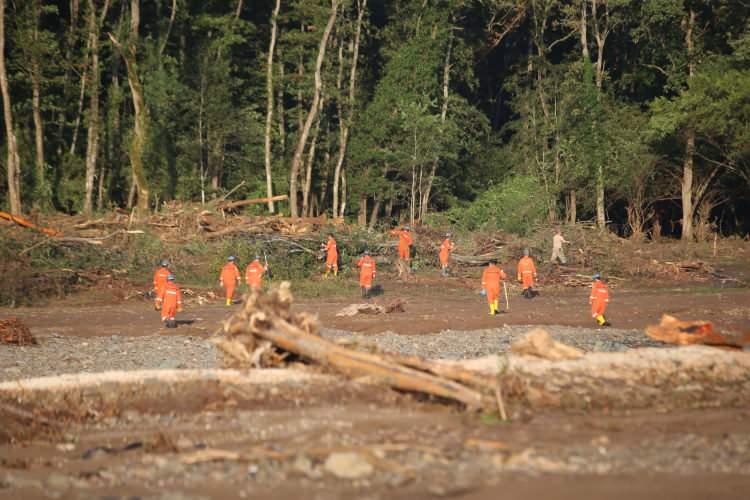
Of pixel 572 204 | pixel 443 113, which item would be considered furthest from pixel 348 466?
pixel 443 113

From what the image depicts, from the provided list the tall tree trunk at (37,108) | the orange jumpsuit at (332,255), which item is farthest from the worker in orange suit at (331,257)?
the tall tree trunk at (37,108)

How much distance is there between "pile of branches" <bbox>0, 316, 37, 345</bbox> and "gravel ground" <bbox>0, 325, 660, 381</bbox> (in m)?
0.34

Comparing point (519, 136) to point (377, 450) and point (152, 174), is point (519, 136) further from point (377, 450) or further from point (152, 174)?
point (377, 450)

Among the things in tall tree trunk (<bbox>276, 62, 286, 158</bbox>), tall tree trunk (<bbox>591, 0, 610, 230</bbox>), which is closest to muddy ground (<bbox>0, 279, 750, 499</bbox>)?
tall tree trunk (<bbox>591, 0, 610, 230</bbox>)

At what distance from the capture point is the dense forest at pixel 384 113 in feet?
141

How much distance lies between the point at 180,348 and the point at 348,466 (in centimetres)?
1040

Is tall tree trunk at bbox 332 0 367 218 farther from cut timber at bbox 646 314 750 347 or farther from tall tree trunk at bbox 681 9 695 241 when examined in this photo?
cut timber at bbox 646 314 750 347

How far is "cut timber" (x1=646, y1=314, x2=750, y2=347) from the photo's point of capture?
16.8 m

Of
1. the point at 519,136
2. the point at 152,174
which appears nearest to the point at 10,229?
the point at 152,174

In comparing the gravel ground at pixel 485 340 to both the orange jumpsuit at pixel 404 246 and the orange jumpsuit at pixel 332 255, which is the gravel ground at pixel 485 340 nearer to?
the orange jumpsuit at pixel 332 255

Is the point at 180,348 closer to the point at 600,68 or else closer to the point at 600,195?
the point at 600,195

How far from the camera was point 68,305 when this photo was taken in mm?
28328

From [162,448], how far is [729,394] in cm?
815

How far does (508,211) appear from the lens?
41781 mm
